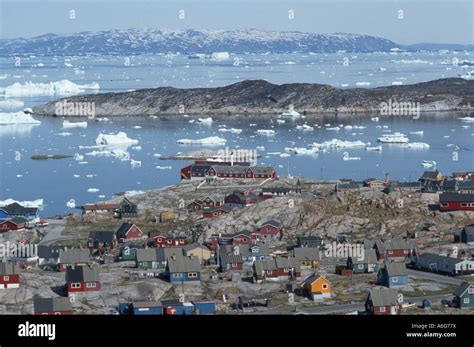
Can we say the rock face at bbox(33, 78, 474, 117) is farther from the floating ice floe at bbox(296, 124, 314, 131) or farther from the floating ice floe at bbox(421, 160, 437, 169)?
the floating ice floe at bbox(421, 160, 437, 169)

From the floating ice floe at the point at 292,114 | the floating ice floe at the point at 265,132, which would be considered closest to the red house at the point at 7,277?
the floating ice floe at the point at 265,132

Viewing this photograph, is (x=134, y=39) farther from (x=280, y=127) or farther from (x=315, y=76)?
(x=280, y=127)

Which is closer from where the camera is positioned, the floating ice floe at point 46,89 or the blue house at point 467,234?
the blue house at point 467,234

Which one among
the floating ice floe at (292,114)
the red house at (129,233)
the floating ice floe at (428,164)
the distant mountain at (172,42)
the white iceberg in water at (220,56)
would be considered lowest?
the floating ice floe at (292,114)

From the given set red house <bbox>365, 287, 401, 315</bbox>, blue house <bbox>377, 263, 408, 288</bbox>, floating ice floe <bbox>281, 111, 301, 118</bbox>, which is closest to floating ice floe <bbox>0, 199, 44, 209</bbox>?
blue house <bbox>377, 263, 408, 288</bbox>

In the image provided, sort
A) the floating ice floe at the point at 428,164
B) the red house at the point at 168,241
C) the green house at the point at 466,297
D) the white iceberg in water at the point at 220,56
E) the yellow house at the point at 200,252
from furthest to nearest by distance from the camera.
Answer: the white iceberg in water at the point at 220,56, the floating ice floe at the point at 428,164, the red house at the point at 168,241, the yellow house at the point at 200,252, the green house at the point at 466,297

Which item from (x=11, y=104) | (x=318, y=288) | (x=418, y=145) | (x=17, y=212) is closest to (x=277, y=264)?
(x=318, y=288)

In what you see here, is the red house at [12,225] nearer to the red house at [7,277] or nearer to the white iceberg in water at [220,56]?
the red house at [7,277]

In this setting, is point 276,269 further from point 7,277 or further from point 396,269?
point 7,277
